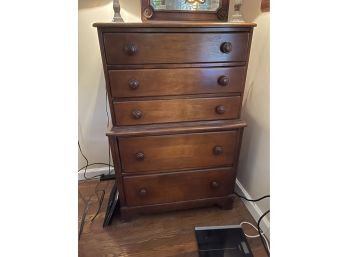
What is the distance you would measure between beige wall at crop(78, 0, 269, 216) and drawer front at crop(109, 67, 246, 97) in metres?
0.23

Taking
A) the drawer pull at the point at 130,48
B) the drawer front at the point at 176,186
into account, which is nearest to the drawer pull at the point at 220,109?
the drawer front at the point at 176,186

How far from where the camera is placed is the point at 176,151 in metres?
1.11

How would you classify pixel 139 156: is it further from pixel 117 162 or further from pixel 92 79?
pixel 92 79

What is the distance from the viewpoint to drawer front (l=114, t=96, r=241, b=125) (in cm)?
100

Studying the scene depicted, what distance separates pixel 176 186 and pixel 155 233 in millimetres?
303

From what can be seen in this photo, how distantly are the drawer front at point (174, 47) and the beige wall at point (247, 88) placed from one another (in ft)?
0.79

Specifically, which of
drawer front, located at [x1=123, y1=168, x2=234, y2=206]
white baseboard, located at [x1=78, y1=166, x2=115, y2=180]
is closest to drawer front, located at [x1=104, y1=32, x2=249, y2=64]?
drawer front, located at [x1=123, y1=168, x2=234, y2=206]

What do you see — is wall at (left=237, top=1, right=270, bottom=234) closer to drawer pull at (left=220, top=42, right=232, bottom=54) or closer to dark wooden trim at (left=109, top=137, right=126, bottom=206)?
drawer pull at (left=220, top=42, right=232, bottom=54)

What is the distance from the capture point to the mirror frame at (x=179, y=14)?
1149 millimetres
